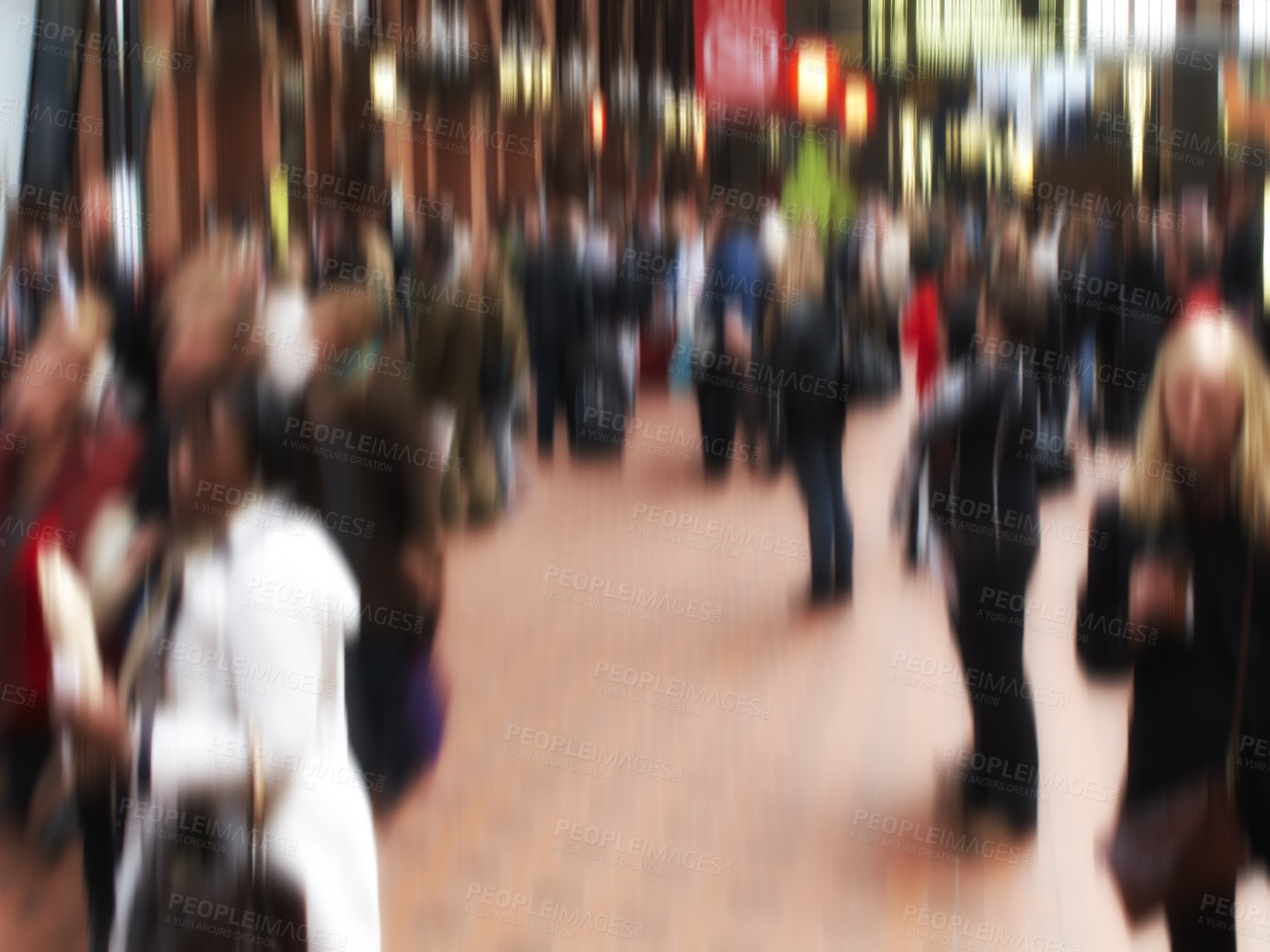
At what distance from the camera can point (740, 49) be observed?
18.9 feet

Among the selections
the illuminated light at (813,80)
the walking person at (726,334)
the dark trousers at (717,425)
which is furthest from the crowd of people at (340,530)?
the illuminated light at (813,80)

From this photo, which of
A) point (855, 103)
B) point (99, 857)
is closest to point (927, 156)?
point (855, 103)

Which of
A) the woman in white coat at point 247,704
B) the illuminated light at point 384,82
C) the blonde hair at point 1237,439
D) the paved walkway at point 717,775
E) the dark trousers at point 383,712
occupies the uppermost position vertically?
the illuminated light at point 384,82

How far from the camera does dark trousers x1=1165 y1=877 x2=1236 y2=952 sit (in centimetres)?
171

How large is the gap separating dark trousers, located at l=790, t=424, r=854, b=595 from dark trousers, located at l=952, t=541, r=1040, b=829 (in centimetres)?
150

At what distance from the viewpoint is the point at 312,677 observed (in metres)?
1.61

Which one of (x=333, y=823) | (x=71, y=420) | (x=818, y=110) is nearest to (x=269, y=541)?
(x=333, y=823)

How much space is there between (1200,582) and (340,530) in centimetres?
152

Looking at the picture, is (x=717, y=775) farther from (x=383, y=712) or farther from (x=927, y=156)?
(x=927, y=156)

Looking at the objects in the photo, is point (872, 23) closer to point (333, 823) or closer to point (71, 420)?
point (71, 420)

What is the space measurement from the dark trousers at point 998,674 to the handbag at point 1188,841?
1036 millimetres

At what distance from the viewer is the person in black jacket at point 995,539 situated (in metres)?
2.80

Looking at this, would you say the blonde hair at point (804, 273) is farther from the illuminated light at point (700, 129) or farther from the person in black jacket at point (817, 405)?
the illuminated light at point (700, 129)

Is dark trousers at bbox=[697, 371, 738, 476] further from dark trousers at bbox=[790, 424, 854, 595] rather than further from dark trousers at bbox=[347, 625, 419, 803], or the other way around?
dark trousers at bbox=[347, 625, 419, 803]
